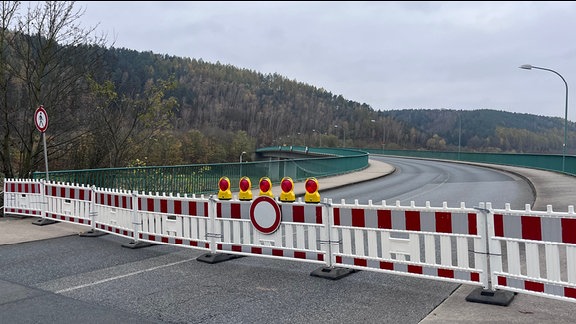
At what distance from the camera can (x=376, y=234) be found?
640 centimetres

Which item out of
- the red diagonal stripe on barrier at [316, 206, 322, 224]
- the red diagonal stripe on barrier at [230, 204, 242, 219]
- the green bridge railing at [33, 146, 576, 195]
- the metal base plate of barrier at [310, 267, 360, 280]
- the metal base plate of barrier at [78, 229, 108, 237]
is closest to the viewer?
the metal base plate of barrier at [310, 267, 360, 280]

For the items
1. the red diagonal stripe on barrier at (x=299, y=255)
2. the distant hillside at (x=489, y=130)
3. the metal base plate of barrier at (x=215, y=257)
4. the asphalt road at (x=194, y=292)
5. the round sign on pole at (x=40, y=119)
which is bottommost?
the asphalt road at (x=194, y=292)

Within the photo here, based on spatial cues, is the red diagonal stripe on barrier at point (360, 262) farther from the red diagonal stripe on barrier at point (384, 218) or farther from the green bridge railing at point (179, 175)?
the green bridge railing at point (179, 175)

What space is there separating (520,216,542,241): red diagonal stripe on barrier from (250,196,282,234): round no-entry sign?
3.29 meters

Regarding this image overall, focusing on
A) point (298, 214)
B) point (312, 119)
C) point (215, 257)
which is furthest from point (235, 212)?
point (312, 119)

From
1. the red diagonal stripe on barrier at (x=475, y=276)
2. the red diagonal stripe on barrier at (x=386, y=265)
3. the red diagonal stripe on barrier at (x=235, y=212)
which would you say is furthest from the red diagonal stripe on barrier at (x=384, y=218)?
the red diagonal stripe on barrier at (x=235, y=212)

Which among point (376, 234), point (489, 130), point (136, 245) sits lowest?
point (136, 245)

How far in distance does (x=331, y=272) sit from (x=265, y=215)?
1325 mm

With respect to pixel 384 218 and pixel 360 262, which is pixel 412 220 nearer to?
pixel 384 218

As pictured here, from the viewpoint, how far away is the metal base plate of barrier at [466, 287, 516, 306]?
5.18 m

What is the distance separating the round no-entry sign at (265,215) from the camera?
277 inches

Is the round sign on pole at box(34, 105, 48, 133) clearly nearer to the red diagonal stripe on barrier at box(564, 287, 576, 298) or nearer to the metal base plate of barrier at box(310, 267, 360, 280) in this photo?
the metal base plate of barrier at box(310, 267, 360, 280)

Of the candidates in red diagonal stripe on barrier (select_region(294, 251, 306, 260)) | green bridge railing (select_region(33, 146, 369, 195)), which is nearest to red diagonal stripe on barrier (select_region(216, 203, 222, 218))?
red diagonal stripe on barrier (select_region(294, 251, 306, 260))

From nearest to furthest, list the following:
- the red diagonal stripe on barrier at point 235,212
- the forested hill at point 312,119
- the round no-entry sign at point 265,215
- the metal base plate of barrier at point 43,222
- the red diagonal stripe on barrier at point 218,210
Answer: the round no-entry sign at point 265,215, the red diagonal stripe on barrier at point 235,212, the red diagonal stripe on barrier at point 218,210, the metal base plate of barrier at point 43,222, the forested hill at point 312,119
